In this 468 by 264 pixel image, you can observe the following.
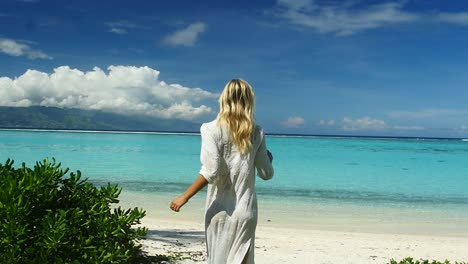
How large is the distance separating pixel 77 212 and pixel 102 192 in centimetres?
45

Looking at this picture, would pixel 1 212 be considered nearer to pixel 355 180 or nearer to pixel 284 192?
pixel 284 192

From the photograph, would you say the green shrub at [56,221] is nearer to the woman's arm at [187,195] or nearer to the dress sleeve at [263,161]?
the woman's arm at [187,195]

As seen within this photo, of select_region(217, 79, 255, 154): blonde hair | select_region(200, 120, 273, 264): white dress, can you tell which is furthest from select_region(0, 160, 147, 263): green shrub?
select_region(217, 79, 255, 154): blonde hair

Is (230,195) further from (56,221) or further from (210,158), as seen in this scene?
(56,221)

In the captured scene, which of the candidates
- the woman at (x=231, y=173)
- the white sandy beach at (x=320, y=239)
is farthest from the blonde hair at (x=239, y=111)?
the white sandy beach at (x=320, y=239)

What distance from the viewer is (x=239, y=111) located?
12.1ft

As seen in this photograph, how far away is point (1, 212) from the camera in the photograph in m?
4.50

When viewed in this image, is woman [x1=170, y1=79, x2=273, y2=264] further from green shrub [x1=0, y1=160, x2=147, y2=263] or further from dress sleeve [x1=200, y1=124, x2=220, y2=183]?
green shrub [x1=0, y1=160, x2=147, y2=263]

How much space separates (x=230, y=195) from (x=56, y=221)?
1682mm

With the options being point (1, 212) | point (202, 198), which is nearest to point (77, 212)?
point (1, 212)

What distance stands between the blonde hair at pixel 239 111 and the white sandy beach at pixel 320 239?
3956 mm

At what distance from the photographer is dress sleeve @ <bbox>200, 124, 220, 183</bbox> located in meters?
3.74

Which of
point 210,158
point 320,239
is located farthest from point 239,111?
point 320,239

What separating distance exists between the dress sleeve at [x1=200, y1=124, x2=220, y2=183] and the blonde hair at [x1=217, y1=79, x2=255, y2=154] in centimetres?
14
